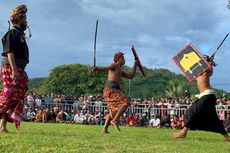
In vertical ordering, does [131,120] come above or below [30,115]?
below

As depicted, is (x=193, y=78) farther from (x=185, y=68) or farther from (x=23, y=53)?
(x=23, y=53)

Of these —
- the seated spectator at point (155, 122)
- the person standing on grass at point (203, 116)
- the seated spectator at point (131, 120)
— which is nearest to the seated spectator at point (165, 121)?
the seated spectator at point (155, 122)

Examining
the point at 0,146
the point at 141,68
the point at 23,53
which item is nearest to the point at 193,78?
the point at 141,68

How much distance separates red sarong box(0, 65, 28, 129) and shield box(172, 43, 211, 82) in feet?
11.9

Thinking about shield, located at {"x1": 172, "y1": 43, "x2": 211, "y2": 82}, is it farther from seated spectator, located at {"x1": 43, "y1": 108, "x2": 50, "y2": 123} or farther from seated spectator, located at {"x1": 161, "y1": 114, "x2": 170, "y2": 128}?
seated spectator, located at {"x1": 43, "y1": 108, "x2": 50, "y2": 123}

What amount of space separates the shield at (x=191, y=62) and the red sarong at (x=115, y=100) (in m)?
1.56

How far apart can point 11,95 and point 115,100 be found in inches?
129

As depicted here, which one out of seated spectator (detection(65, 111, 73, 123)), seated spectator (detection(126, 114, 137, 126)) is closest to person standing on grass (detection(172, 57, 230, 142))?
seated spectator (detection(126, 114, 137, 126))

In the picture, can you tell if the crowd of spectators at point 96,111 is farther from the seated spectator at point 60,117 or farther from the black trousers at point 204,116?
the black trousers at point 204,116

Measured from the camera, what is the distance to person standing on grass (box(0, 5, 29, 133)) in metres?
8.03

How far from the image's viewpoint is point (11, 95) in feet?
26.8

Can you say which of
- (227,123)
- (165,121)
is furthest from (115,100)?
(165,121)

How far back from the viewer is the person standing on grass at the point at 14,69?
8.03 m

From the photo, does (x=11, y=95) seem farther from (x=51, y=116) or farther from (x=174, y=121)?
(x=51, y=116)
